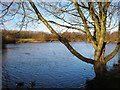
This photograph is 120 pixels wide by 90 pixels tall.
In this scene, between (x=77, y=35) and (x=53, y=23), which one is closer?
(x=53, y=23)

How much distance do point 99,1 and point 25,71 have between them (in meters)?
12.0

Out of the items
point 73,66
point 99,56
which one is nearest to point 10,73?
point 73,66

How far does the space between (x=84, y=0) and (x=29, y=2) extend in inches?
48.9

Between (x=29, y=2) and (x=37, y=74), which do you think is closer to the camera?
(x=29, y=2)

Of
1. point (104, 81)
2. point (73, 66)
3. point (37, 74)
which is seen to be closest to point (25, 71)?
Answer: point (37, 74)

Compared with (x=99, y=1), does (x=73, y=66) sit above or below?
below

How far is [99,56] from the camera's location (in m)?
4.62

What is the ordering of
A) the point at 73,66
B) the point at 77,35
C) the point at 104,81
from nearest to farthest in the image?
the point at 77,35
the point at 104,81
the point at 73,66

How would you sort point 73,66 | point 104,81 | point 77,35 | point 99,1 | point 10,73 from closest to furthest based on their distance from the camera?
point 99,1, point 77,35, point 104,81, point 10,73, point 73,66

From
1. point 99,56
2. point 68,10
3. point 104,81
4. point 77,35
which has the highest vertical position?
point 68,10

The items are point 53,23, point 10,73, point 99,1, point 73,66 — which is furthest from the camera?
point 73,66

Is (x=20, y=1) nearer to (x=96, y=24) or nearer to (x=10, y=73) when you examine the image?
(x=96, y=24)

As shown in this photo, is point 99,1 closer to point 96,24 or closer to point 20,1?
point 96,24

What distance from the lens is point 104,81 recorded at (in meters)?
5.82
